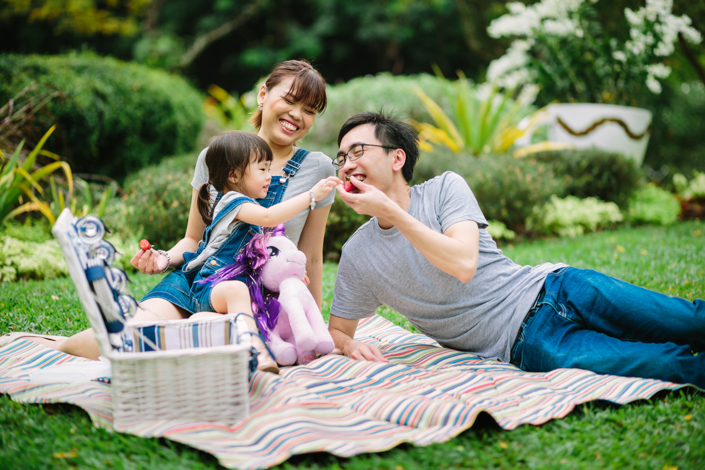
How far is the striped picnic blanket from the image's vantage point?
6.22 feet

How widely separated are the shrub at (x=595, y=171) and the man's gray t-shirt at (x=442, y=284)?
536 centimetres

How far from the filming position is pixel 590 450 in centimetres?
191

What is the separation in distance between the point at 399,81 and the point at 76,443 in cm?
893

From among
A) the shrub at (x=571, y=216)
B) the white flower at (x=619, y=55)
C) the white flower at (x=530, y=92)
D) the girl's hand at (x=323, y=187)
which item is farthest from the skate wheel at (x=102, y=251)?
the white flower at (x=619, y=55)

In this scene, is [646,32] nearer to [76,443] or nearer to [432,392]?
[432,392]

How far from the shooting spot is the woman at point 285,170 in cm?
277

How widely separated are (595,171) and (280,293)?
253 inches

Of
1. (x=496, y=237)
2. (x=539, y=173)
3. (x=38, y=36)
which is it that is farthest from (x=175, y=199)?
(x=38, y=36)

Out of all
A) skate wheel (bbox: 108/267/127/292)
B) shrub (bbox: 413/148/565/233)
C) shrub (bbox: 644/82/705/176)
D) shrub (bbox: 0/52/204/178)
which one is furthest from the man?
shrub (bbox: 644/82/705/176)

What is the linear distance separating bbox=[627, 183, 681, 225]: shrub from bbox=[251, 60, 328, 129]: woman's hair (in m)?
6.34

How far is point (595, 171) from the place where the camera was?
25.3 feet

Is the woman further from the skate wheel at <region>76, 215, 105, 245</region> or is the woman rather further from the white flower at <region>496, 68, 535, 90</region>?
the white flower at <region>496, 68, 535, 90</region>

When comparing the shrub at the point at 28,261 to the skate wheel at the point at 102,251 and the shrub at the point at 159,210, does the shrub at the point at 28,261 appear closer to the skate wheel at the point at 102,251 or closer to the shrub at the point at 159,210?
the shrub at the point at 159,210

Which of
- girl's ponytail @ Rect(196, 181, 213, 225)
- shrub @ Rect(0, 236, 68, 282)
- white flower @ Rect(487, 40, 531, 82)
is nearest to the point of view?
girl's ponytail @ Rect(196, 181, 213, 225)
